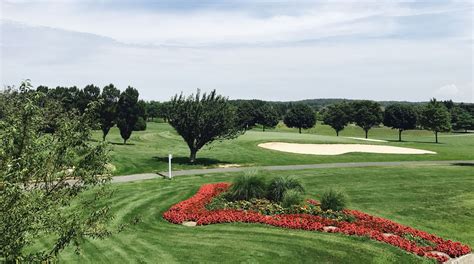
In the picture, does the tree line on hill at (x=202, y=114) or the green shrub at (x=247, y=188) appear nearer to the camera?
the green shrub at (x=247, y=188)

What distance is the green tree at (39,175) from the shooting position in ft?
20.9

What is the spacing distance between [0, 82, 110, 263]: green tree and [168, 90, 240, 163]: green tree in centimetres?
2767

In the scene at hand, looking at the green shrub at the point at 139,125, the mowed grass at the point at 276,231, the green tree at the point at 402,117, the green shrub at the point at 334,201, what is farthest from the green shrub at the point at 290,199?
the green tree at the point at 402,117

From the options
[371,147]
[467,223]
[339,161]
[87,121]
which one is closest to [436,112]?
[371,147]

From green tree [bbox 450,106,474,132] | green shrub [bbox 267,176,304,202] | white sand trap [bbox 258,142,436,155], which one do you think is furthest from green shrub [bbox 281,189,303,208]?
green tree [bbox 450,106,474,132]

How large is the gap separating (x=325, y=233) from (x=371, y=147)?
4260cm

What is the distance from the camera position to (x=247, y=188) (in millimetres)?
21234

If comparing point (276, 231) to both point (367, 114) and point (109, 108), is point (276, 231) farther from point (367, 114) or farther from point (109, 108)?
point (367, 114)

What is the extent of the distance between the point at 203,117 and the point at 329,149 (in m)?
23.1

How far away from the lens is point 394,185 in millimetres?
28516

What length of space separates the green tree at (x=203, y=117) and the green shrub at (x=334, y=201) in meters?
18.2

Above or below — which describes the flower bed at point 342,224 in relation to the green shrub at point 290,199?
below

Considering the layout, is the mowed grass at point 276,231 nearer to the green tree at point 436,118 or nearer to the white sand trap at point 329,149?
the white sand trap at point 329,149

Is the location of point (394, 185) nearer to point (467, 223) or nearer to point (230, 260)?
point (467, 223)
